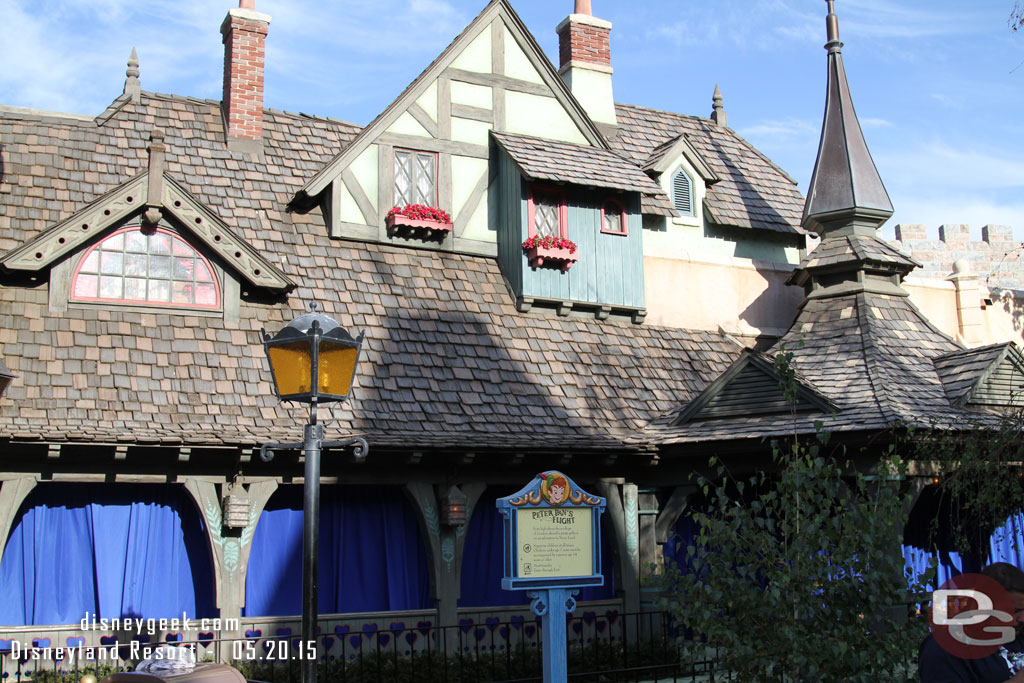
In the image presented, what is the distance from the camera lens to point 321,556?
13680 millimetres

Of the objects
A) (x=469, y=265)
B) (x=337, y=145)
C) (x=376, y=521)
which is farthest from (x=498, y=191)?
(x=376, y=521)

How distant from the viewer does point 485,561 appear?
14.7m

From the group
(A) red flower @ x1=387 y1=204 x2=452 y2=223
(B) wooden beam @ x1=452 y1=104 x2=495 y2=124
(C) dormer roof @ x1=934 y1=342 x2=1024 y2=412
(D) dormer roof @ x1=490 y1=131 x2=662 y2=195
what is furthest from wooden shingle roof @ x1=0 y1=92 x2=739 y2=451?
(C) dormer roof @ x1=934 y1=342 x2=1024 y2=412

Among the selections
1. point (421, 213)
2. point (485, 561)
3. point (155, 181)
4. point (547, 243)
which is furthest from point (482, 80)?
point (485, 561)

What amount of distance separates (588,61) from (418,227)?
559 cm

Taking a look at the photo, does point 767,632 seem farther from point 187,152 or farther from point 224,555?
point 187,152

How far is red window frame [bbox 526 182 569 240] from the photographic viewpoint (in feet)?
53.8

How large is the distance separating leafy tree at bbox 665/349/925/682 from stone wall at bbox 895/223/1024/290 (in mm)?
19994

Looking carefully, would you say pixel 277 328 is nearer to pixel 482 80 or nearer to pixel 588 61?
pixel 482 80

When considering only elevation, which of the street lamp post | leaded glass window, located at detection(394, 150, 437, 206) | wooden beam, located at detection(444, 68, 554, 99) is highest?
wooden beam, located at detection(444, 68, 554, 99)

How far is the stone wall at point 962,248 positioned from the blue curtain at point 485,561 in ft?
53.0

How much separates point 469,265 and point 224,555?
588cm

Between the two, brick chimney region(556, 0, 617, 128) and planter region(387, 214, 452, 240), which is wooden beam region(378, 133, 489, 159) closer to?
planter region(387, 214, 452, 240)

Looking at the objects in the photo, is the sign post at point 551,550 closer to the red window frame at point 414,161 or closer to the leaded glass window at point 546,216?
the leaded glass window at point 546,216
